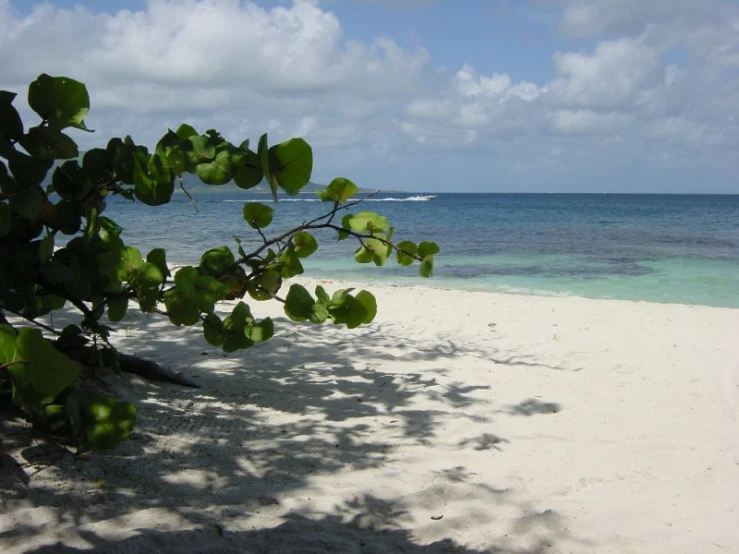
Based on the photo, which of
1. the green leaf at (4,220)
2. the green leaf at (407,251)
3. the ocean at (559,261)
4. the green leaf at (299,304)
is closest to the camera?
the green leaf at (4,220)

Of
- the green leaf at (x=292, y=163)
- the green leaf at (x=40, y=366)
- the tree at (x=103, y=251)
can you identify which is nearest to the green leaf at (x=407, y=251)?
the tree at (x=103, y=251)

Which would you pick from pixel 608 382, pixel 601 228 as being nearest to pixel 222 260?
pixel 608 382

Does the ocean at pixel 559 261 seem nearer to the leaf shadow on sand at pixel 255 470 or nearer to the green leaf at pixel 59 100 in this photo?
the leaf shadow on sand at pixel 255 470

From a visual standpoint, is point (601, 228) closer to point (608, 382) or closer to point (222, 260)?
point (608, 382)

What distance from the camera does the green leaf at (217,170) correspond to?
92.8 inches

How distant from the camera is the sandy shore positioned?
2744mm

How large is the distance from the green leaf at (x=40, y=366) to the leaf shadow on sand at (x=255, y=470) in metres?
0.83

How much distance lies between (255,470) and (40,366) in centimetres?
176

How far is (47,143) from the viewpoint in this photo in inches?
95.7

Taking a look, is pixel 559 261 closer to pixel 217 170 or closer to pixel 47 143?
pixel 217 170

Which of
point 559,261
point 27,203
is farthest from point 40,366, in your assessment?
point 559,261

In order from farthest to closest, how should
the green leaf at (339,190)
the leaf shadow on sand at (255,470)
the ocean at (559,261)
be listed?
1. the ocean at (559,261)
2. the green leaf at (339,190)
3. the leaf shadow on sand at (255,470)

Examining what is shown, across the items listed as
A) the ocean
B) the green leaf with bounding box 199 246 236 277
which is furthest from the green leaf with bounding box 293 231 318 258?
the ocean

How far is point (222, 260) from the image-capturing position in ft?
9.89
